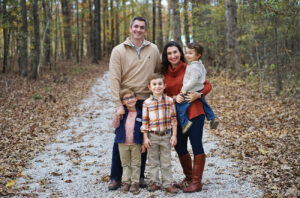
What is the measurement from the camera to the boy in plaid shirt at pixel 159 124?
164 inches

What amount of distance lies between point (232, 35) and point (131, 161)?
12.2 m

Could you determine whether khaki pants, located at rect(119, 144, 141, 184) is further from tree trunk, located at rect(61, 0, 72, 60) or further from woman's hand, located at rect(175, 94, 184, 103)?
tree trunk, located at rect(61, 0, 72, 60)

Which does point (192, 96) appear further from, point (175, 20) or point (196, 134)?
point (175, 20)

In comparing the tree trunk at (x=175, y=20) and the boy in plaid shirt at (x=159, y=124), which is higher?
the tree trunk at (x=175, y=20)

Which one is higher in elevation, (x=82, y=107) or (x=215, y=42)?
(x=215, y=42)

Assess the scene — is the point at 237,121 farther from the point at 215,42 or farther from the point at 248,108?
the point at 215,42

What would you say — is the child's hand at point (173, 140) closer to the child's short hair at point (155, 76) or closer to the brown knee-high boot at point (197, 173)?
the brown knee-high boot at point (197, 173)

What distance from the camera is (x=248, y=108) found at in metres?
9.84

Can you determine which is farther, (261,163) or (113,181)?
(261,163)

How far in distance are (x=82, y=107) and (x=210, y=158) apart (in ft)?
23.2

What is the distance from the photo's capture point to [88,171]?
18.3ft

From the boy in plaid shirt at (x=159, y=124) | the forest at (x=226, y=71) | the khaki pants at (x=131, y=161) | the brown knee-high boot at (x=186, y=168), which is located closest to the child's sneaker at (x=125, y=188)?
the khaki pants at (x=131, y=161)

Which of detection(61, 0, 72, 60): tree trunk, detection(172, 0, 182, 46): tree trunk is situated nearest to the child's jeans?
detection(172, 0, 182, 46): tree trunk

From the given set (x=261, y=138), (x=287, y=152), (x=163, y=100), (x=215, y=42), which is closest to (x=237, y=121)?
(x=261, y=138)
